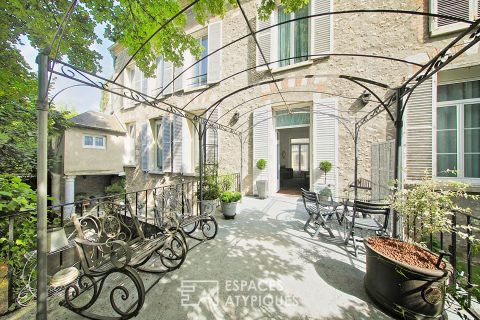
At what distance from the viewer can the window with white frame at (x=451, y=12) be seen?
156 inches

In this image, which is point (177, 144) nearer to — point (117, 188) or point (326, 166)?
point (117, 188)

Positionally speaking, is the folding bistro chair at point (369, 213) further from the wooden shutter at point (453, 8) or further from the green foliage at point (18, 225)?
the wooden shutter at point (453, 8)

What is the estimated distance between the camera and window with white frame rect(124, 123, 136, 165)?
9.99 metres

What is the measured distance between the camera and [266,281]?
7.09ft

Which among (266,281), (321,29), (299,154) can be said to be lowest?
(266,281)

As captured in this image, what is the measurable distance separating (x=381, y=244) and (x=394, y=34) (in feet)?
17.6

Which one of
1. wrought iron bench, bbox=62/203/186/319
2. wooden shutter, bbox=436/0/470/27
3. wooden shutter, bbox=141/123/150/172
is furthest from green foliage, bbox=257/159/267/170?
wooden shutter, bbox=141/123/150/172

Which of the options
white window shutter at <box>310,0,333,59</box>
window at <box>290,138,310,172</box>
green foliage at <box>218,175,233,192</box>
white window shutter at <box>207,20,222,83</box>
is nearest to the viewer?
green foliage at <box>218,175,233,192</box>

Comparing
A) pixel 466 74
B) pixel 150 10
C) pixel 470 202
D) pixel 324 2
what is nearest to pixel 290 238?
pixel 470 202

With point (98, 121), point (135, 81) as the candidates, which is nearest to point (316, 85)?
point (135, 81)

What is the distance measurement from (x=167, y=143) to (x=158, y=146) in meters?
1.15

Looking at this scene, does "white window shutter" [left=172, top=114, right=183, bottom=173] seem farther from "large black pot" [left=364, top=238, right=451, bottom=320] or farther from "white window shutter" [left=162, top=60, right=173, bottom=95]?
"large black pot" [left=364, top=238, right=451, bottom=320]

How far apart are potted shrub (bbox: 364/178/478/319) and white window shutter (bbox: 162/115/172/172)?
24.7ft

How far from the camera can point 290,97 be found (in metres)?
5.81
